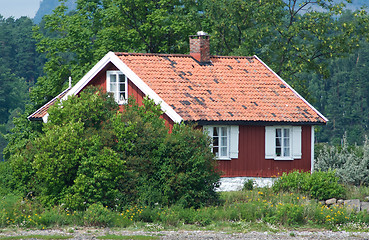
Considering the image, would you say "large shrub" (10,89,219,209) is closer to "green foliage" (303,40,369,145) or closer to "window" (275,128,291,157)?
"window" (275,128,291,157)

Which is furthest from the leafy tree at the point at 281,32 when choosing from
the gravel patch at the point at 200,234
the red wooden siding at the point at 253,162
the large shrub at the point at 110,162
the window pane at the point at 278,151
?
the gravel patch at the point at 200,234

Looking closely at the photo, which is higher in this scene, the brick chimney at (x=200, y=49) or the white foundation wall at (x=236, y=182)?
the brick chimney at (x=200, y=49)

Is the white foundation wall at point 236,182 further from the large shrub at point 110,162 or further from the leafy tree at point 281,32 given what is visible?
the leafy tree at point 281,32

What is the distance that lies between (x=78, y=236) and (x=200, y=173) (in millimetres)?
5546

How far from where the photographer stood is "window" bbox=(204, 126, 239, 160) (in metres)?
30.6

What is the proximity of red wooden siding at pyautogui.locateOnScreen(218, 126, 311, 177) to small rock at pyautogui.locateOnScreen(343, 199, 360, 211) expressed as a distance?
5.93 metres

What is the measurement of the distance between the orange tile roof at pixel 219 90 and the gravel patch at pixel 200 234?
840 cm

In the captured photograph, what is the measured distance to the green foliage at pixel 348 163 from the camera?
2986cm

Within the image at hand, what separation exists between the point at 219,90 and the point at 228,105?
123 cm

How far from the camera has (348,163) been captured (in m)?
30.4

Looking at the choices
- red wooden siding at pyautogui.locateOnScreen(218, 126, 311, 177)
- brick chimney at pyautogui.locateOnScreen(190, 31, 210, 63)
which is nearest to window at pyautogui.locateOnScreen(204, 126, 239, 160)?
red wooden siding at pyautogui.locateOnScreen(218, 126, 311, 177)

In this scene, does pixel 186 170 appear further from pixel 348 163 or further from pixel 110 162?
pixel 348 163

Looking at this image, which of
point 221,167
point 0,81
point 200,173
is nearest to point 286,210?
point 200,173

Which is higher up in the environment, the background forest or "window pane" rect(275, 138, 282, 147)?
the background forest
